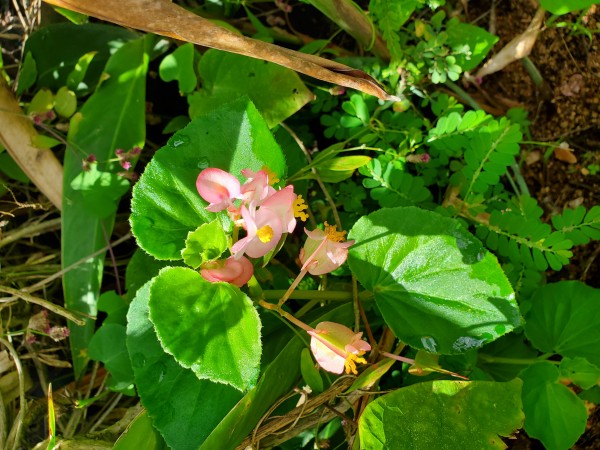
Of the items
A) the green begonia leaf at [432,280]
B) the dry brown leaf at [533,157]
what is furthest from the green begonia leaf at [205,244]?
the dry brown leaf at [533,157]

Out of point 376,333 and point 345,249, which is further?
point 376,333

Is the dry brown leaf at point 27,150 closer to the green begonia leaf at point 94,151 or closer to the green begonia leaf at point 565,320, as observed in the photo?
the green begonia leaf at point 94,151

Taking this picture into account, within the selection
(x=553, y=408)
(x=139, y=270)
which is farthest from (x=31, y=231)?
(x=553, y=408)

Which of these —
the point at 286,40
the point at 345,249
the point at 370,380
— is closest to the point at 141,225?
the point at 345,249

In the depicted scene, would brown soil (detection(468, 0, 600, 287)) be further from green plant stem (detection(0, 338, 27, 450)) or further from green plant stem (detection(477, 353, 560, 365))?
green plant stem (detection(0, 338, 27, 450))

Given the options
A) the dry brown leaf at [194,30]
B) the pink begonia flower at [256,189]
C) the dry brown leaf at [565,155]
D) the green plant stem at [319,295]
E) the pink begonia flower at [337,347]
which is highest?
the dry brown leaf at [194,30]

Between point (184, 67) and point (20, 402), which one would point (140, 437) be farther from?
point (184, 67)

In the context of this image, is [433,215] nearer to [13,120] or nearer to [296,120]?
[296,120]

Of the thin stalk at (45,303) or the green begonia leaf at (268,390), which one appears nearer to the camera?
the green begonia leaf at (268,390)
